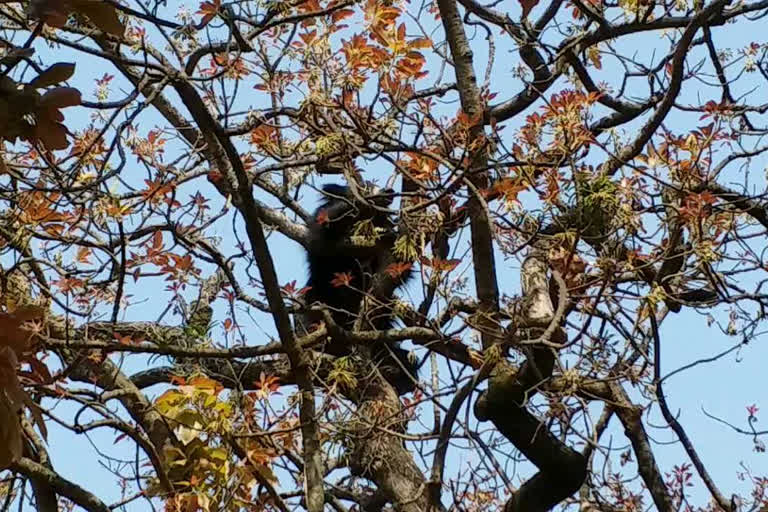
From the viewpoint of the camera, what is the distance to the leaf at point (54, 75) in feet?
3.54

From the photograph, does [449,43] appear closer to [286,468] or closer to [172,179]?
[172,179]

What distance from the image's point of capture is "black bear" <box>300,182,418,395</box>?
3.63 meters

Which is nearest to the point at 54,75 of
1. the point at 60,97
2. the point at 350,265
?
the point at 60,97

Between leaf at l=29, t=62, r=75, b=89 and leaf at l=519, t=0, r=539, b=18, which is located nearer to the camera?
leaf at l=29, t=62, r=75, b=89

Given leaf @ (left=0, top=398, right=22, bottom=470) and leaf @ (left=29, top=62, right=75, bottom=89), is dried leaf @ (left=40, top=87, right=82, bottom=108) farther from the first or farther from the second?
leaf @ (left=0, top=398, right=22, bottom=470)

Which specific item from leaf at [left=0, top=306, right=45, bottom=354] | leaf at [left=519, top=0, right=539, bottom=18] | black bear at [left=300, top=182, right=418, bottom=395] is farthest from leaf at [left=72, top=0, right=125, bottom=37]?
leaf at [left=519, top=0, right=539, bottom=18]

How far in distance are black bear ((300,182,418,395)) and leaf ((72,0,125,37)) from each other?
2.24 metres

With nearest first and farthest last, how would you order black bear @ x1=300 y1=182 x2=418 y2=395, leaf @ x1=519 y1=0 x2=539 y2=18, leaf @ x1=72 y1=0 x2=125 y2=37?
1. leaf @ x1=72 y1=0 x2=125 y2=37
2. leaf @ x1=519 y1=0 x2=539 y2=18
3. black bear @ x1=300 y1=182 x2=418 y2=395

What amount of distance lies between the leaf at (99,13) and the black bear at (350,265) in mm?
2239

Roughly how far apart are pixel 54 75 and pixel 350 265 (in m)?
3.36

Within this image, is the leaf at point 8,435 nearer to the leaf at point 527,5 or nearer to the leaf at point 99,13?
the leaf at point 99,13

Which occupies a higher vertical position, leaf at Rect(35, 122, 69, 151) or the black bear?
the black bear

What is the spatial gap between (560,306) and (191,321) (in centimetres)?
126

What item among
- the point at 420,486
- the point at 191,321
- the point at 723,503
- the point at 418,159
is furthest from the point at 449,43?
the point at 723,503
